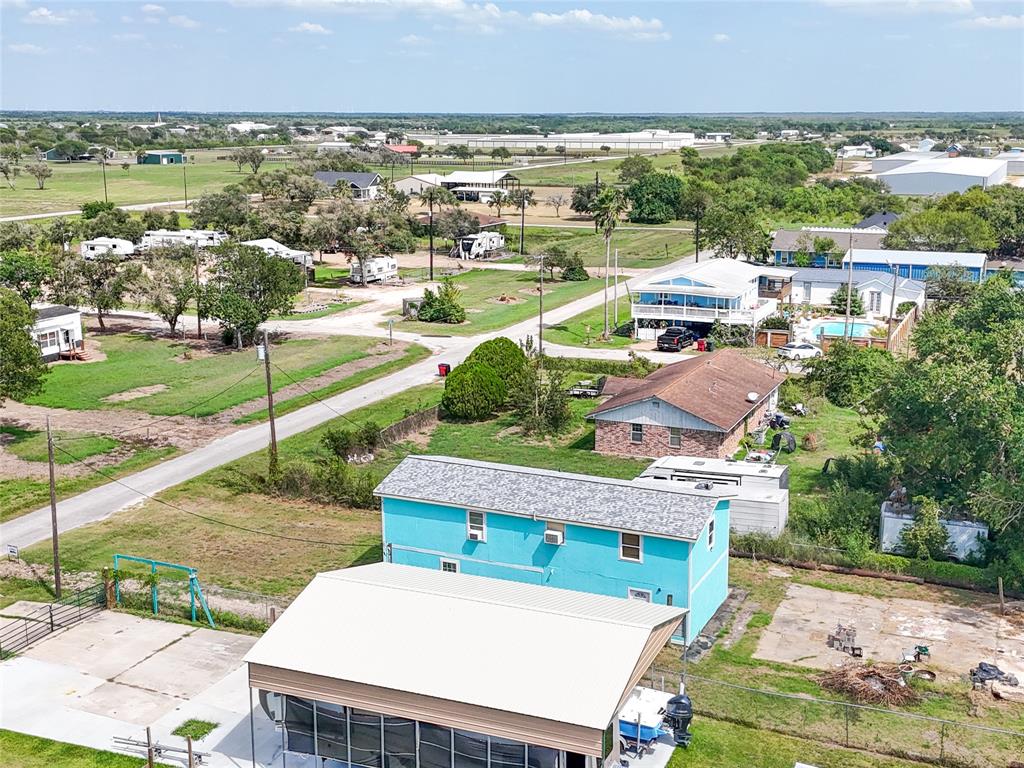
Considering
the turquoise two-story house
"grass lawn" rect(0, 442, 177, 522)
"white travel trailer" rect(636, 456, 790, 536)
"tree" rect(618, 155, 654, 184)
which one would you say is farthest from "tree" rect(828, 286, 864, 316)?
"tree" rect(618, 155, 654, 184)

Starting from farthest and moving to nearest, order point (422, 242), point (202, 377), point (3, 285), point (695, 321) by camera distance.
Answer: point (422, 242), point (695, 321), point (3, 285), point (202, 377)

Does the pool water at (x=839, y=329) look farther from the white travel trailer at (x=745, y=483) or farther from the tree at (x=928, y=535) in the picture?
the tree at (x=928, y=535)

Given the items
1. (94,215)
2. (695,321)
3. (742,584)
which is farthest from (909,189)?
(742,584)

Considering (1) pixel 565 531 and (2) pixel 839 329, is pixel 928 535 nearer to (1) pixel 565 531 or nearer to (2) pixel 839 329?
(1) pixel 565 531

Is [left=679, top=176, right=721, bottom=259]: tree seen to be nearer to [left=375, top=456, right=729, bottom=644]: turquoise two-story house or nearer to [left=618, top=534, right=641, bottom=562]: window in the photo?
[left=375, top=456, right=729, bottom=644]: turquoise two-story house

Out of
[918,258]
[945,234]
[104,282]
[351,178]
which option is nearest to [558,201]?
[351,178]

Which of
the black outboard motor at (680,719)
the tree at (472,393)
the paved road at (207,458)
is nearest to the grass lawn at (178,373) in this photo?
the paved road at (207,458)

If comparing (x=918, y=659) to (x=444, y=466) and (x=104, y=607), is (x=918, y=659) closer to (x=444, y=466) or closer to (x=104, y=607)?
(x=444, y=466)
